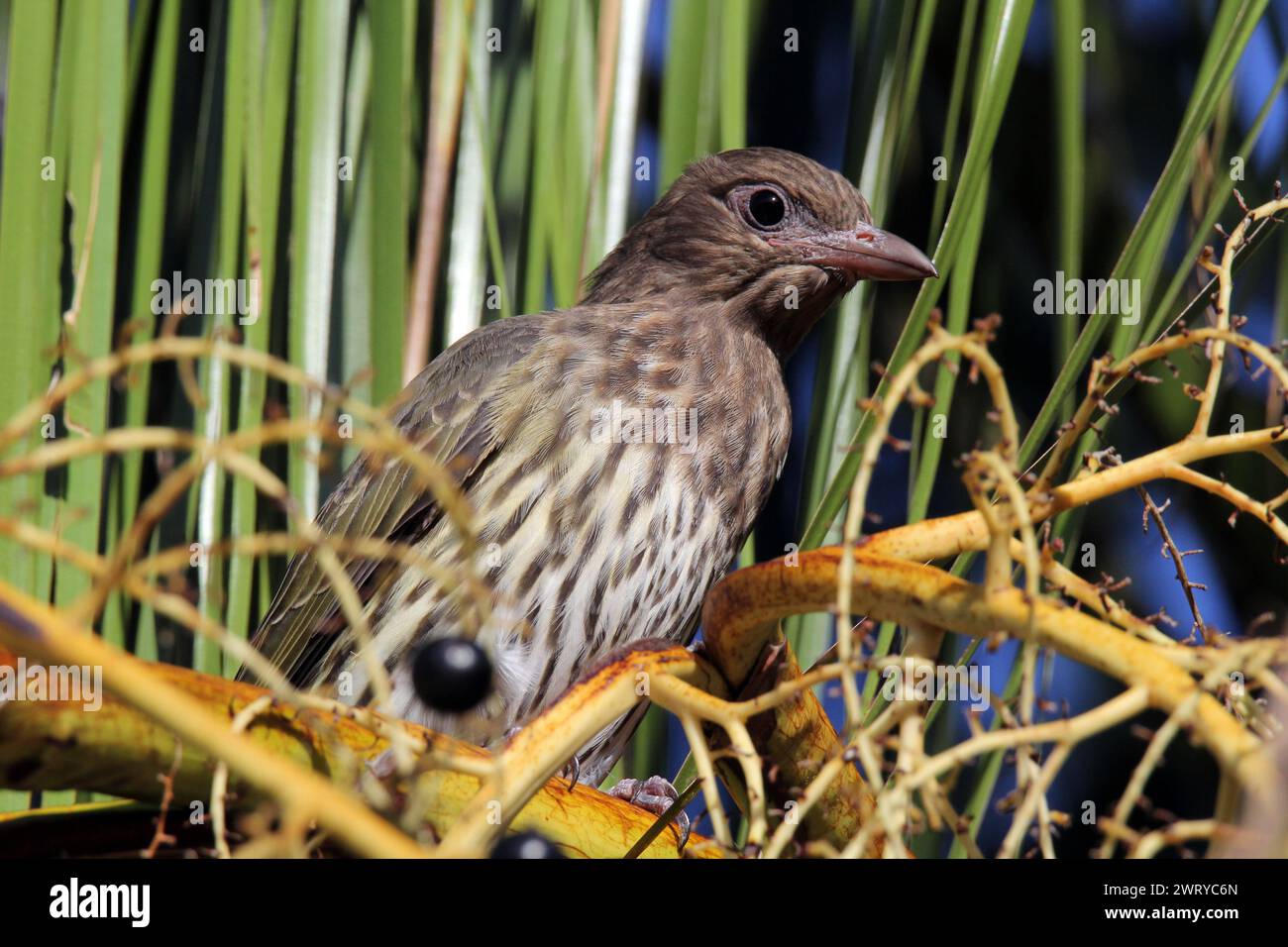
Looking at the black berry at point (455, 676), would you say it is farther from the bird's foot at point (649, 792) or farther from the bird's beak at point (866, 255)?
the bird's beak at point (866, 255)

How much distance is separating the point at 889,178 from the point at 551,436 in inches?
32.7

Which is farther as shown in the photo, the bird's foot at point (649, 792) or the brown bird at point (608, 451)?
the brown bird at point (608, 451)

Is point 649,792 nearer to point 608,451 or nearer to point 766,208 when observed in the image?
point 608,451

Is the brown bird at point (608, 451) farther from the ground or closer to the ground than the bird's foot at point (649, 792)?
farther from the ground

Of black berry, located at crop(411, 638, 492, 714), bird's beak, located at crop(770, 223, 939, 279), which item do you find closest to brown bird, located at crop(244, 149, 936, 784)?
bird's beak, located at crop(770, 223, 939, 279)

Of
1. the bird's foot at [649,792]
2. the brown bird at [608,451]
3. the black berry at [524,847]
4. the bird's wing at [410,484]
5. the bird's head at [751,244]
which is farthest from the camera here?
the bird's head at [751,244]

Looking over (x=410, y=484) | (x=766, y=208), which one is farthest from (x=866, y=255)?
(x=410, y=484)

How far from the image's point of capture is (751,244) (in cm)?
341

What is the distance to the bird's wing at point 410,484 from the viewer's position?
9.57ft

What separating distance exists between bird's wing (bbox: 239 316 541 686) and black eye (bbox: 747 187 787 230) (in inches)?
24.4

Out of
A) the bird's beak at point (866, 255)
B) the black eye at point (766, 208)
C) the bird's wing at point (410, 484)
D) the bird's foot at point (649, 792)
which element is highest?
the black eye at point (766, 208)

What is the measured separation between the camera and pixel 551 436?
288 centimetres

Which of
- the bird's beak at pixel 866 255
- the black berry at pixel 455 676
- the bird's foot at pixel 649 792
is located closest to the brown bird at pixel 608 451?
the bird's beak at pixel 866 255
